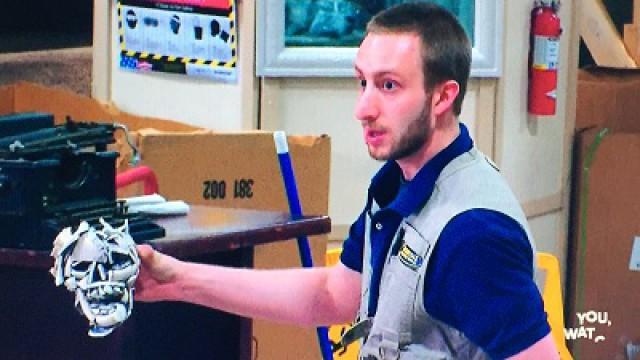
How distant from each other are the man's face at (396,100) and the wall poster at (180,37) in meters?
2.22

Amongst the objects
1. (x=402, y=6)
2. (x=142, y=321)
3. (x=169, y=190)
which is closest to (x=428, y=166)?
(x=402, y=6)

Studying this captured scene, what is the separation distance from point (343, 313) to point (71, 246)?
60cm

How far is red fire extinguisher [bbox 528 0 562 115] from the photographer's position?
487 cm

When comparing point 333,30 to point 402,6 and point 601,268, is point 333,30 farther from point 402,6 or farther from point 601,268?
point 402,6

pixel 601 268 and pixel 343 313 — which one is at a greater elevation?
pixel 343 313

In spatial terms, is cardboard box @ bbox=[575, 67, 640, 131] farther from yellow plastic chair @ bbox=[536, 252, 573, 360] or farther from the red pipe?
the red pipe

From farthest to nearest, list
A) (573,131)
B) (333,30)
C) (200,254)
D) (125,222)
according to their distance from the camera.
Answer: (573,131), (333,30), (200,254), (125,222)

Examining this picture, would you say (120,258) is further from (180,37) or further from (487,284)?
(180,37)

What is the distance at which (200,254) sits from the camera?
2.71 meters

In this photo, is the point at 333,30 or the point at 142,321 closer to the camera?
the point at 142,321

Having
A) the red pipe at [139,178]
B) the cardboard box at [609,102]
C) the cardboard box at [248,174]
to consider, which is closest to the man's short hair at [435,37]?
the red pipe at [139,178]

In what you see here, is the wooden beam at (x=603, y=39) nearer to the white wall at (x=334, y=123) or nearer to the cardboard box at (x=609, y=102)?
the cardboard box at (x=609, y=102)

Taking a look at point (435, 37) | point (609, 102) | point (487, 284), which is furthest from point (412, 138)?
point (609, 102)

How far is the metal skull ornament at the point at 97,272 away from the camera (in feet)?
7.18
